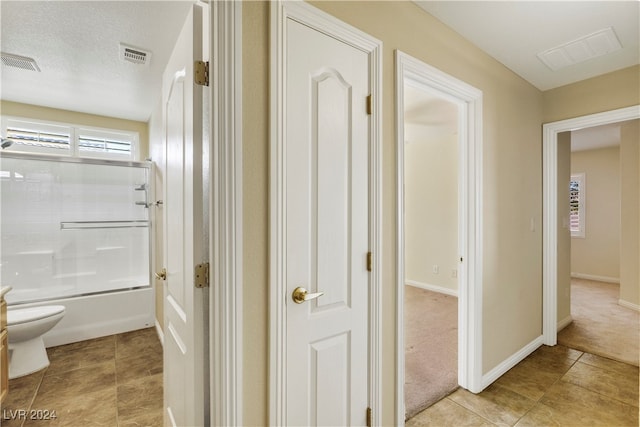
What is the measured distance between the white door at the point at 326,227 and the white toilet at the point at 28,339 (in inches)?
97.2

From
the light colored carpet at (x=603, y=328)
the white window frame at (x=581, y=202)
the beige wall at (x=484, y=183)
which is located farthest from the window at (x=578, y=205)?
the beige wall at (x=484, y=183)

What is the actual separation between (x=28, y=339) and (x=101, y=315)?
0.74m

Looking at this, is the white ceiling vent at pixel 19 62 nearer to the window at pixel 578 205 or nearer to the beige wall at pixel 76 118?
the beige wall at pixel 76 118

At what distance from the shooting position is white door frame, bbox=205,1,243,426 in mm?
1024

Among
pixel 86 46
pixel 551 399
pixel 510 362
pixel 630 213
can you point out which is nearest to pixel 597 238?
pixel 630 213

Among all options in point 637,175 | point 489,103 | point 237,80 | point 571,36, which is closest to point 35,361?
point 237,80

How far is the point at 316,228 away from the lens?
126 centimetres

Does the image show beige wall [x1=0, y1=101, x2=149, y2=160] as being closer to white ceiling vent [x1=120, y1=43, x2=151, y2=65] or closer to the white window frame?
white ceiling vent [x1=120, y1=43, x2=151, y2=65]

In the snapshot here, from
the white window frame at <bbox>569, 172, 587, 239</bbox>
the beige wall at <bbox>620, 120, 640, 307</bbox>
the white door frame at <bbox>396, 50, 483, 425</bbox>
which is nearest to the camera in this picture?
the white door frame at <bbox>396, 50, 483, 425</bbox>

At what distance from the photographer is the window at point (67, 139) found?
3473 millimetres

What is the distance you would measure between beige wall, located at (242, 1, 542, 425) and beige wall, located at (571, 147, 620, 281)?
13.7 ft

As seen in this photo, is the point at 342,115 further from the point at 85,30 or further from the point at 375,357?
the point at 85,30

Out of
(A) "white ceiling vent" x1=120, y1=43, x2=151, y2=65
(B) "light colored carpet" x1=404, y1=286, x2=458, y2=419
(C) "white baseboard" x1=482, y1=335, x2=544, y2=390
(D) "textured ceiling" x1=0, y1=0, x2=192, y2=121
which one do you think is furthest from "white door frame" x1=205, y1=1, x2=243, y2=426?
(C) "white baseboard" x1=482, y1=335, x2=544, y2=390

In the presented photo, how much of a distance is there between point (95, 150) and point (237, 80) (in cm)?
410
